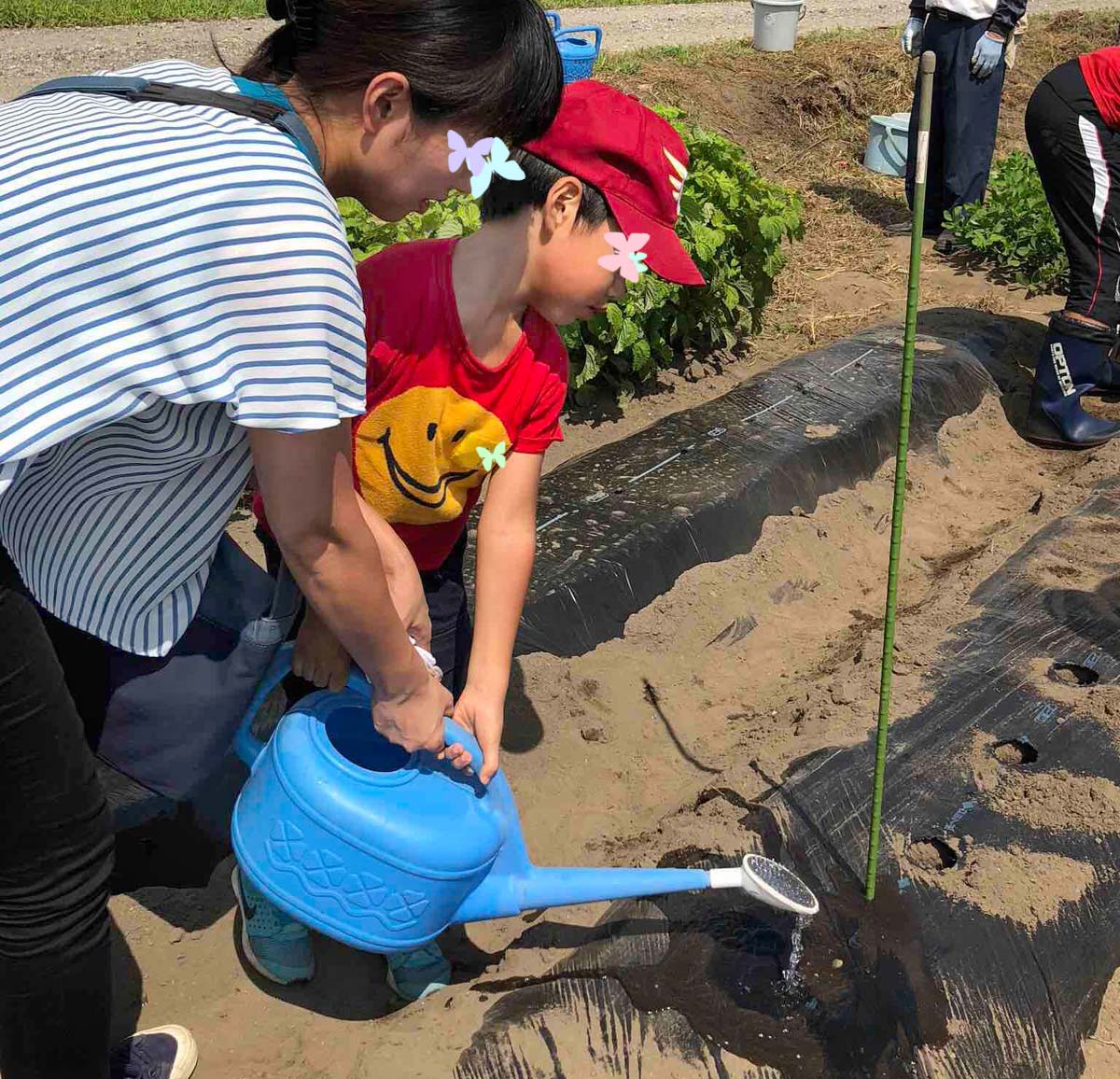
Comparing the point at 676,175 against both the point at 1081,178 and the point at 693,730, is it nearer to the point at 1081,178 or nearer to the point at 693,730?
the point at 693,730

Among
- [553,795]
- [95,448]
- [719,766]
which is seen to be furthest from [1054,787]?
[95,448]

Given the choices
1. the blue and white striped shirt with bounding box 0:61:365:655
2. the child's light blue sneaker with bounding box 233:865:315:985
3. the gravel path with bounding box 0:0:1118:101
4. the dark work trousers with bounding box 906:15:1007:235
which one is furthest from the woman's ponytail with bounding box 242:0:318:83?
Answer: the gravel path with bounding box 0:0:1118:101

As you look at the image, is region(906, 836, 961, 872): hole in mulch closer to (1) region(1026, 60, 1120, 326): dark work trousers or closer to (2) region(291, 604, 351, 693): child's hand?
(2) region(291, 604, 351, 693): child's hand

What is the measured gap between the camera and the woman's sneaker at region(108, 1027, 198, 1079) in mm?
1780

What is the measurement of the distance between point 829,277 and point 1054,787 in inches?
149

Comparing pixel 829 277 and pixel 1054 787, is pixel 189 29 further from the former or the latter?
pixel 1054 787

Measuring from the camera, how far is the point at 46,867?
1.38 meters

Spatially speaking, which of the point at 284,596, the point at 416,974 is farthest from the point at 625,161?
the point at 416,974

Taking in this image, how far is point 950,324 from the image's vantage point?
185 inches

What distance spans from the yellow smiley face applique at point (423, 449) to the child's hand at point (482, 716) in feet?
1.01

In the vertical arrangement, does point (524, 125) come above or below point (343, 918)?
above

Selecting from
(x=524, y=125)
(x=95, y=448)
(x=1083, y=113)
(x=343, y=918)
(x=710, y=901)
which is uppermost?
(x=524, y=125)

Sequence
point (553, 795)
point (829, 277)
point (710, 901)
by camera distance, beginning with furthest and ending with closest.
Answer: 1. point (829, 277)
2. point (553, 795)
3. point (710, 901)

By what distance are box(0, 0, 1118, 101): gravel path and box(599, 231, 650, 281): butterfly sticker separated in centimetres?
569
